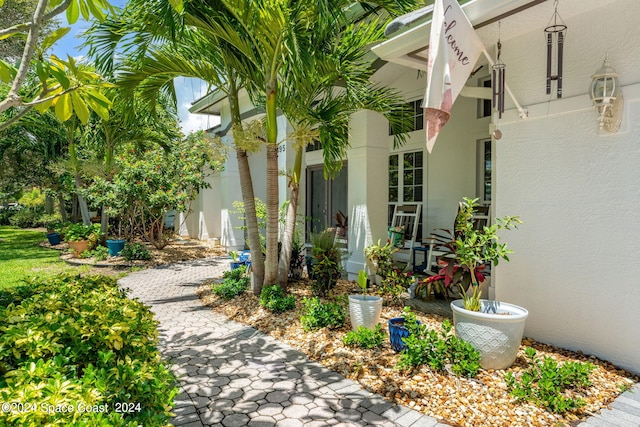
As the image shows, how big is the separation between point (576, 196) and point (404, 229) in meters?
4.47

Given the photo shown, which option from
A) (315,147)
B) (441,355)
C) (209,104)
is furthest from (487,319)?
(209,104)

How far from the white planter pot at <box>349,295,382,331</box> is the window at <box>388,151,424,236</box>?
4486mm

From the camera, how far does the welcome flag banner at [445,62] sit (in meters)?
3.51

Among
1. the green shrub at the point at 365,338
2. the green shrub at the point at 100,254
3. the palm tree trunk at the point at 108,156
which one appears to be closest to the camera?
the green shrub at the point at 365,338

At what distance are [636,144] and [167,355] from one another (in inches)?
223

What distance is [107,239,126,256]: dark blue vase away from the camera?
11.6 meters

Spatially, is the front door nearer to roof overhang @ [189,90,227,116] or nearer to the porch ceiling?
roof overhang @ [189,90,227,116]

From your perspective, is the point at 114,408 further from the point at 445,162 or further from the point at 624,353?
the point at 445,162

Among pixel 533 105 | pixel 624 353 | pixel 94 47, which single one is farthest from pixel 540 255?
pixel 94 47

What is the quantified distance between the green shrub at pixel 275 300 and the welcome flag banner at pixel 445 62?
352 cm

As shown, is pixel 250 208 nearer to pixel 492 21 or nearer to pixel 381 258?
pixel 381 258

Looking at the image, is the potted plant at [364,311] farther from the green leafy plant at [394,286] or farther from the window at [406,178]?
the window at [406,178]

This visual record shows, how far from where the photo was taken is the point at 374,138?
7.25 meters

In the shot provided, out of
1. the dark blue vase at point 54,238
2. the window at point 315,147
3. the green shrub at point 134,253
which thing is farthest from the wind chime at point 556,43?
the dark blue vase at point 54,238
